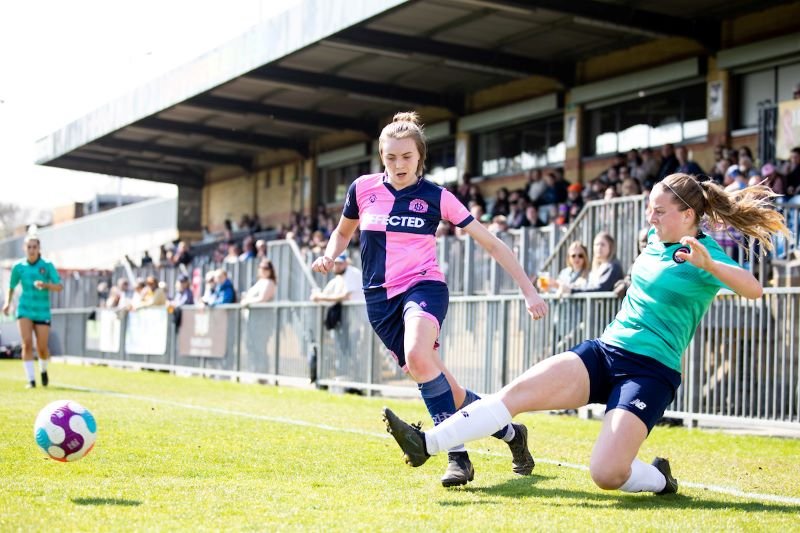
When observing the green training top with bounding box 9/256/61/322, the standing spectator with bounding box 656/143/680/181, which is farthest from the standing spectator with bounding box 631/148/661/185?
the green training top with bounding box 9/256/61/322

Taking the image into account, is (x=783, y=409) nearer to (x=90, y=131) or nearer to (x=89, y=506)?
(x=89, y=506)

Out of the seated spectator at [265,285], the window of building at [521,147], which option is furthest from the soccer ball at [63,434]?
the window of building at [521,147]

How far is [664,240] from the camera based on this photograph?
636 cm

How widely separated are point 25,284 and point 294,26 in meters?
11.5

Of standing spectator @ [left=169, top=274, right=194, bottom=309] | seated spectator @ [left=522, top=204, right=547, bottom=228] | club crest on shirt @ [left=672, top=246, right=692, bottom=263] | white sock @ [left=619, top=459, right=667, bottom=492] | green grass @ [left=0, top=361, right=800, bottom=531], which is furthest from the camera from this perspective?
standing spectator @ [left=169, top=274, right=194, bottom=309]

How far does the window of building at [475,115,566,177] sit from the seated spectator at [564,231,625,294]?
1512 cm

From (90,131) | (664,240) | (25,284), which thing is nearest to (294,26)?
(25,284)

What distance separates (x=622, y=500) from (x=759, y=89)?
18.4 m

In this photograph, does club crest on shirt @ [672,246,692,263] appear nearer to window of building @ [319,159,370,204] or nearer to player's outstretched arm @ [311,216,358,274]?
player's outstretched arm @ [311,216,358,274]

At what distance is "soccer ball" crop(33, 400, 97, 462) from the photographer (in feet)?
21.9

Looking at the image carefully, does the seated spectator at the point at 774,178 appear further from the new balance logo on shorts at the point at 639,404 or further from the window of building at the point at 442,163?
the window of building at the point at 442,163

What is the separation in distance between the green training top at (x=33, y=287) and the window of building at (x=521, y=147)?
50.5 feet

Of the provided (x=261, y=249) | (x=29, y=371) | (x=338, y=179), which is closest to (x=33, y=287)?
(x=29, y=371)

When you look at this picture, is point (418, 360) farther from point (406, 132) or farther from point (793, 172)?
point (793, 172)
